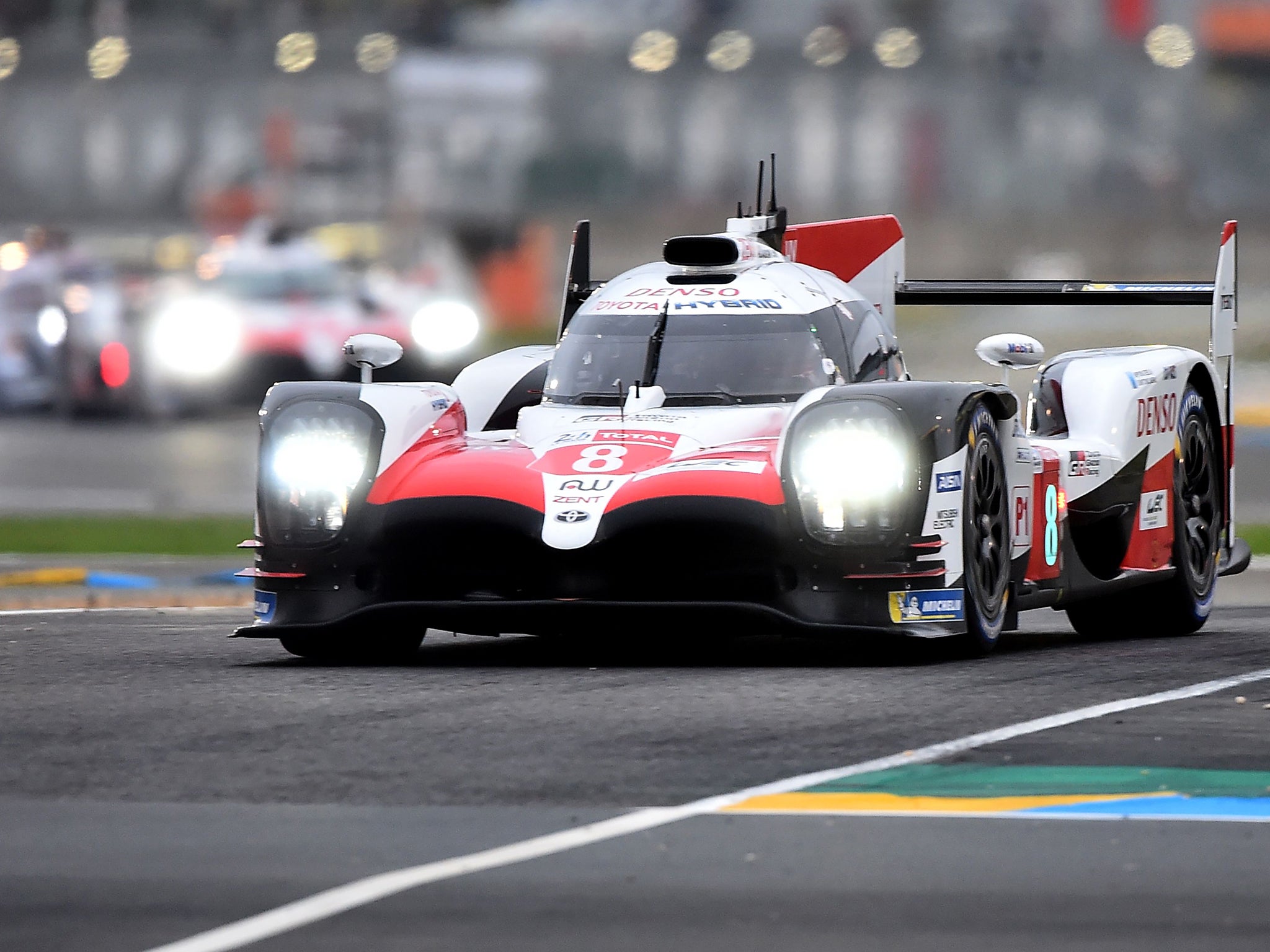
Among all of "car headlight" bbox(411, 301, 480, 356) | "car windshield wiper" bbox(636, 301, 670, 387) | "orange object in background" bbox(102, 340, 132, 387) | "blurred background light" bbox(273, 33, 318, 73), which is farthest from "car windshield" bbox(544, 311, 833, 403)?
"blurred background light" bbox(273, 33, 318, 73)

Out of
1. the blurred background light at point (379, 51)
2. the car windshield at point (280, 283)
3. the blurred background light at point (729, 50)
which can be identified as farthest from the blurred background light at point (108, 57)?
the blurred background light at point (729, 50)

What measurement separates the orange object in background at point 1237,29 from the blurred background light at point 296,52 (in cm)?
1298

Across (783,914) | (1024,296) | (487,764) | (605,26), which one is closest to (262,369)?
(605,26)

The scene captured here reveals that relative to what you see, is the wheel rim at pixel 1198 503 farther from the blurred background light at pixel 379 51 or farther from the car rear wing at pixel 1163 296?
the blurred background light at pixel 379 51

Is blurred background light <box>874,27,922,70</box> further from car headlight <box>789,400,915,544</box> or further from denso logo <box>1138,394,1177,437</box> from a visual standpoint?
car headlight <box>789,400,915,544</box>

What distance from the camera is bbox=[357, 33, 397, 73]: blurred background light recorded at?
38688 mm

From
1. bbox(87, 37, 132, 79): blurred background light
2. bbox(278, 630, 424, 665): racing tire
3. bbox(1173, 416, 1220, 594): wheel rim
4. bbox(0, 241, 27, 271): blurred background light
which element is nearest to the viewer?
bbox(278, 630, 424, 665): racing tire

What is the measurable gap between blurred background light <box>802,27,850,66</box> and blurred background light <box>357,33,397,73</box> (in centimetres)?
604

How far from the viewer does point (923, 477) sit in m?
9.21

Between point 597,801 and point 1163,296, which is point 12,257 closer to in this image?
point 1163,296

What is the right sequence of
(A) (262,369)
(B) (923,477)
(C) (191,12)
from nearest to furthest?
(B) (923,477), (A) (262,369), (C) (191,12)

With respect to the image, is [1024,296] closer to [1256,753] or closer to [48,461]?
[1256,753]

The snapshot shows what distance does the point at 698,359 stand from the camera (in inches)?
410

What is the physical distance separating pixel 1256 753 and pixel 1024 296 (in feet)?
18.5
